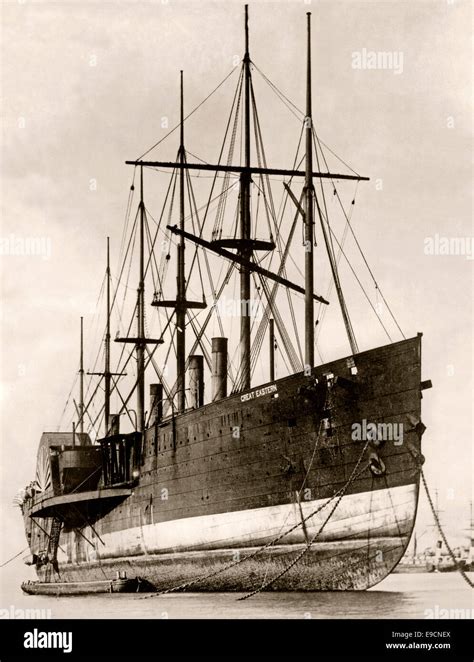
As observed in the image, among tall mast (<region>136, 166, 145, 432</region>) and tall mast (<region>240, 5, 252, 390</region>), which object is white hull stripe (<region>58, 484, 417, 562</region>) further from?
tall mast (<region>136, 166, 145, 432</region>)

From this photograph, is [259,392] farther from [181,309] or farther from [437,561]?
[437,561]

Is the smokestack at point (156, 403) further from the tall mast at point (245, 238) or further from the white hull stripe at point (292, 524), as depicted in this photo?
the tall mast at point (245, 238)

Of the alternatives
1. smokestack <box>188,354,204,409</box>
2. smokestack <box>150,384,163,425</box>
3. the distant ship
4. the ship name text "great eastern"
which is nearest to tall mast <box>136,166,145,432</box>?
smokestack <box>150,384,163,425</box>

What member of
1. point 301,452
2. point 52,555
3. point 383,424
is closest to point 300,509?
point 301,452

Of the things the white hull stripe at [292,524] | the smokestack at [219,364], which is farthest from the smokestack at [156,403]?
the white hull stripe at [292,524]

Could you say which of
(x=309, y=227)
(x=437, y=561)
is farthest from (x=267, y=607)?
(x=437, y=561)

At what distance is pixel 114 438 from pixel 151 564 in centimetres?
485

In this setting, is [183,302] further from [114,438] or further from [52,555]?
[52,555]

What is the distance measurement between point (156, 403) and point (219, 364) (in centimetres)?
437

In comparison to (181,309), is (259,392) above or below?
below

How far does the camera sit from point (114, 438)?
1264 inches

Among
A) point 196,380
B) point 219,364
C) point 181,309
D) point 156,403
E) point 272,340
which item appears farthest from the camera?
point 181,309

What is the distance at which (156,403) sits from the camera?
3081 centimetres

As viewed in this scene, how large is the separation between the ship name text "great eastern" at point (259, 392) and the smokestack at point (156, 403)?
567cm
